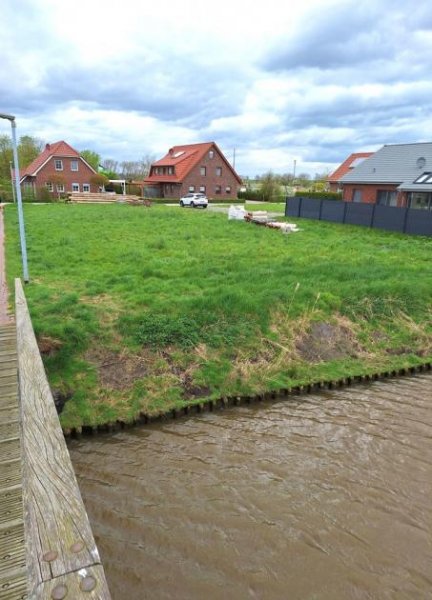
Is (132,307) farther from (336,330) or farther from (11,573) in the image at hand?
(11,573)

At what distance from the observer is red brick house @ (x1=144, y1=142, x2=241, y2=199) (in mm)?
49594

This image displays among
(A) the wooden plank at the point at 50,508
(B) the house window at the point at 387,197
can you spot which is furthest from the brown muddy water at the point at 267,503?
(B) the house window at the point at 387,197

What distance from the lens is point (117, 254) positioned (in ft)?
49.2

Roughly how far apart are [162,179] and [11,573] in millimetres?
52001

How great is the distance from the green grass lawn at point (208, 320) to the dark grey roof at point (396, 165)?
50.1 feet

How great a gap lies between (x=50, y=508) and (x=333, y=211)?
2689 centimetres

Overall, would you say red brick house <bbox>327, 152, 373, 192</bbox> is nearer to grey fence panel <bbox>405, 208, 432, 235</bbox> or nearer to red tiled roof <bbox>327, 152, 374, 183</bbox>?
red tiled roof <bbox>327, 152, 374, 183</bbox>

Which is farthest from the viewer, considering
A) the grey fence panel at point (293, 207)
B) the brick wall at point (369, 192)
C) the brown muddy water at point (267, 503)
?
the grey fence panel at point (293, 207)

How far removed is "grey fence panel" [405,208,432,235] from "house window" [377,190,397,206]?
8436 mm

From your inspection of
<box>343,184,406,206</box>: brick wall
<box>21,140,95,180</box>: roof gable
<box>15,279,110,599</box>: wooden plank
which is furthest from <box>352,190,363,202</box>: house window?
<box>21,140,95,180</box>: roof gable

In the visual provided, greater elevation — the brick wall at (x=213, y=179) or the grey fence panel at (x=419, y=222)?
the brick wall at (x=213, y=179)

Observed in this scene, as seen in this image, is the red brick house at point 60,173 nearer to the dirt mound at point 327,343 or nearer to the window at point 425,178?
the window at point 425,178

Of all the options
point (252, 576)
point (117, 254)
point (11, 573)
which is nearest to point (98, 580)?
point (11, 573)

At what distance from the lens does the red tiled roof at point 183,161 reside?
49356 mm
